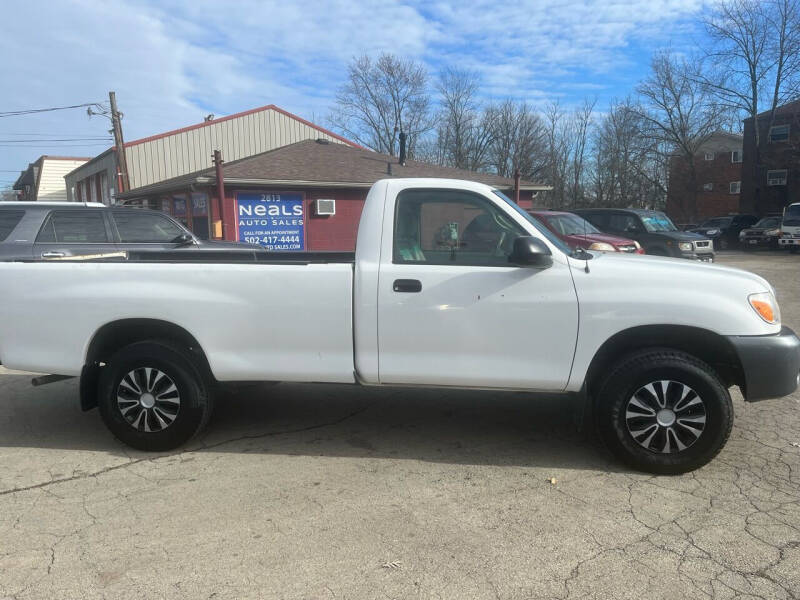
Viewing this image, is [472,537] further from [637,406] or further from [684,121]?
[684,121]

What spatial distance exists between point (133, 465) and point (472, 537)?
2397 mm

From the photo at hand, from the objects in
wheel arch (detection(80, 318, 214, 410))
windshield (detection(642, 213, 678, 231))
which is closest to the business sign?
windshield (detection(642, 213, 678, 231))

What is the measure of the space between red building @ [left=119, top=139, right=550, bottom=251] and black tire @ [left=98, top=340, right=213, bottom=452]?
44.3 ft

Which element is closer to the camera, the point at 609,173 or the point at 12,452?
the point at 12,452

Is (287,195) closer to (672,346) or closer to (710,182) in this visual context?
(672,346)

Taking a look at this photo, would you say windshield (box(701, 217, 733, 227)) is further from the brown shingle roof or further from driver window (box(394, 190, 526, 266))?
driver window (box(394, 190, 526, 266))

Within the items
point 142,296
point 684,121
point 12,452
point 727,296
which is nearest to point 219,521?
point 142,296

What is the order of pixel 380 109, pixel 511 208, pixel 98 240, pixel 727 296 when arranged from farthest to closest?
pixel 380 109
pixel 98 240
pixel 511 208
pixel 727 296

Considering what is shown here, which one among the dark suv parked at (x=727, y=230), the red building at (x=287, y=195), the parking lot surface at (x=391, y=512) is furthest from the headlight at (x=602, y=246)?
the dark suv parked at (x=727, y=230)

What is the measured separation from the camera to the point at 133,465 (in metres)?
A: 4.13

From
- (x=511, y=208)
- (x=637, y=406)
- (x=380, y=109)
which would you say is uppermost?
(x=380, y=109)

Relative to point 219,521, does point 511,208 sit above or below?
above

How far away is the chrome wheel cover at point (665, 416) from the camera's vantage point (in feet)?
12.3

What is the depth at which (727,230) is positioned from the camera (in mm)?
31766
